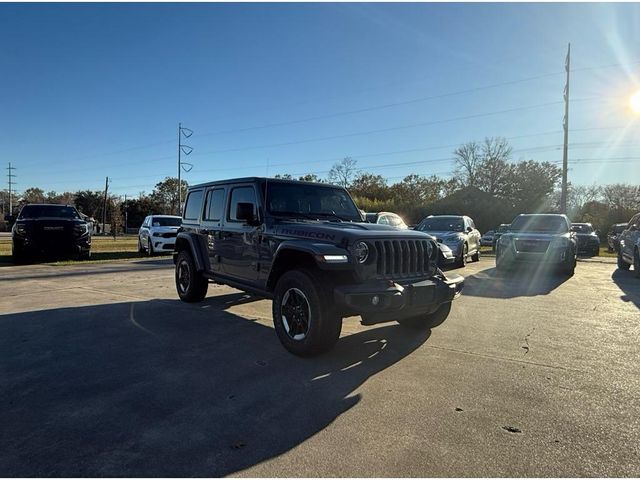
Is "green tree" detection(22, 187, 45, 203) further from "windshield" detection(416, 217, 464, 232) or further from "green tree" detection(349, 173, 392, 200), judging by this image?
"windshield" detection(416, 217, 464, 232)

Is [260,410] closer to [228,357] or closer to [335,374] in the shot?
[335,374]

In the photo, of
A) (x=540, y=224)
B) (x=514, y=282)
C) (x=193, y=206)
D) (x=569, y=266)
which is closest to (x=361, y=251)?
(x=193, y=206)

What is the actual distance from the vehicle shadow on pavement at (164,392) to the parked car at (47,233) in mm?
9371

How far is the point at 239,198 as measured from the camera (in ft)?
21.1

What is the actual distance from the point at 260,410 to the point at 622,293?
9078 millimetres

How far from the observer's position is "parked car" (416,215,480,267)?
13.7 m

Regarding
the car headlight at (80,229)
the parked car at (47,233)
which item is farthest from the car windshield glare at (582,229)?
the parked car at (47,233)

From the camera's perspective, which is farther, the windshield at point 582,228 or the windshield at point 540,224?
the windshield at point 582,228

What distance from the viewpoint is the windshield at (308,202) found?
5902 millimetres

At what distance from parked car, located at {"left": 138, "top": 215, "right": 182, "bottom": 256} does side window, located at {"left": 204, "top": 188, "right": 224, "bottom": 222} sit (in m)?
12.1

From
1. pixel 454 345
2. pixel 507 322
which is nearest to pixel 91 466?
pixel 454 345

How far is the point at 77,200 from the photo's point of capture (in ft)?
301

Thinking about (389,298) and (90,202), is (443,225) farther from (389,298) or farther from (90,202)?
(90,202)

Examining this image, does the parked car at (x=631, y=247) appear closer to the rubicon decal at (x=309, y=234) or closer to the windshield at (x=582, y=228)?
the windshield at (x=582, y=228)
